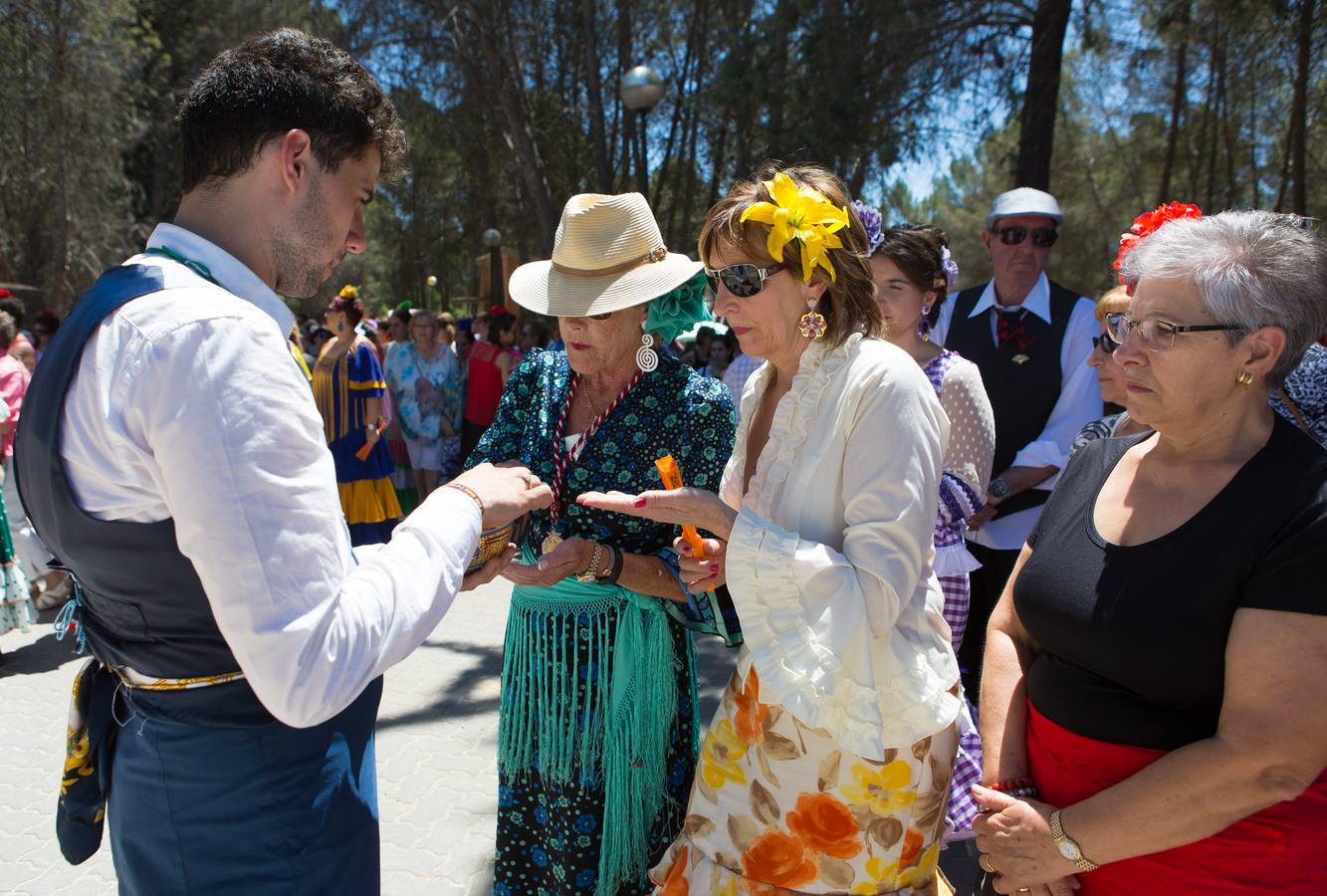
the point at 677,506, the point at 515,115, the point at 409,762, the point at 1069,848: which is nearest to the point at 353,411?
the point at 409,762

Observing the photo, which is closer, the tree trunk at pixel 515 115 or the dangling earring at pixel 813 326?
the dangling earring at pixel 813 326

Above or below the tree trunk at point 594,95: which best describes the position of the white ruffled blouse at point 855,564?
below

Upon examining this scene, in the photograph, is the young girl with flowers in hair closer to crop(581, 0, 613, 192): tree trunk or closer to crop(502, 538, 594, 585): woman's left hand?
crop(502, 538, 594, 585): woman's left hand

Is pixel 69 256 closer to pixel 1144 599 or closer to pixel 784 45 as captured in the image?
pixel 784 45

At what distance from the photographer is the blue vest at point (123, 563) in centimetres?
125

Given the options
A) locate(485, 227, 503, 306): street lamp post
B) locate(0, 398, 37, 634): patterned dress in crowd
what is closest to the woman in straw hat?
locate(0, 398, 37, 634): patterned dress in crowd

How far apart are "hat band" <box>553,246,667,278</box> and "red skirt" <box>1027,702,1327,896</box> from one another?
1.55 metres

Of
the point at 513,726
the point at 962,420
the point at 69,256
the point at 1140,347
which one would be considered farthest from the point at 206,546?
the point at 69,256

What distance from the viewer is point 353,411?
678 centimetres

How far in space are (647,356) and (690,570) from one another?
725 mm

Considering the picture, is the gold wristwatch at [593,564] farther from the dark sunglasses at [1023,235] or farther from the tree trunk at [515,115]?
the tree trunk at [515,115]

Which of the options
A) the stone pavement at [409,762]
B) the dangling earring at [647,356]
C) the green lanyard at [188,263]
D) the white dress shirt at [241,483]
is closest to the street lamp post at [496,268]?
the stone pavement at [409,762]

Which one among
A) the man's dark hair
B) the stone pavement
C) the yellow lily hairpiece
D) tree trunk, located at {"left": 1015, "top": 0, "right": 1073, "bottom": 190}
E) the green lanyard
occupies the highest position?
tree trunk, located at {"left": 1015, "top": 0, "right": 1073, "bottom": 190}

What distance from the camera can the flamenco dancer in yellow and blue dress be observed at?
6699 millimetres
